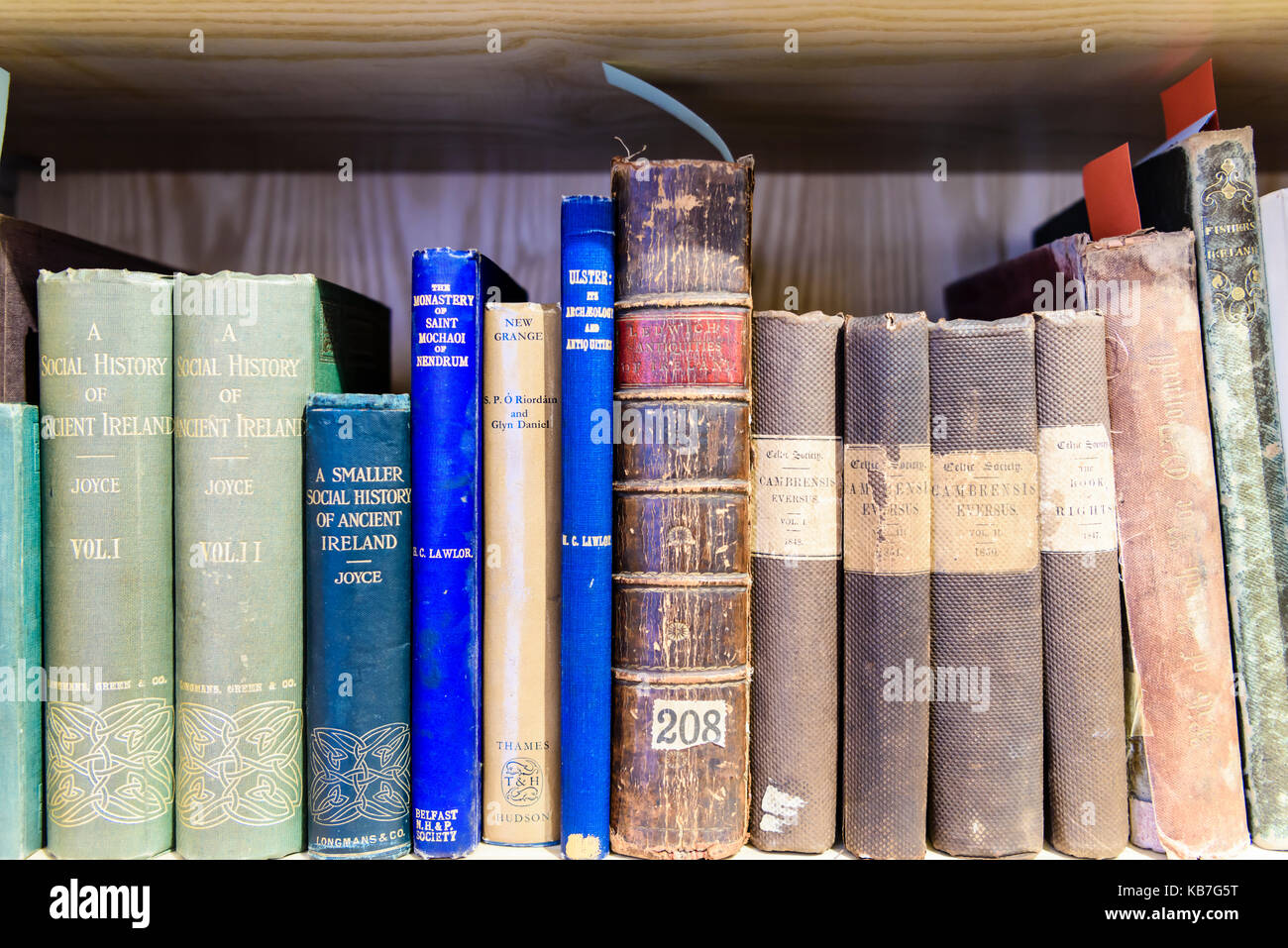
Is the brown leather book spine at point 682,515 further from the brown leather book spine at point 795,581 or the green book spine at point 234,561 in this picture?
the green book spine at point 234,561

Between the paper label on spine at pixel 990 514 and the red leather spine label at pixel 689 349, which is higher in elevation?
the red leather spine label at pixel 689 349

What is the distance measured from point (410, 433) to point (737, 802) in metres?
0.34

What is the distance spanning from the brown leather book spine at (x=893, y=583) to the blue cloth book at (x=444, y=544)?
27 centimetres

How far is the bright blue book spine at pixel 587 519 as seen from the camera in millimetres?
568

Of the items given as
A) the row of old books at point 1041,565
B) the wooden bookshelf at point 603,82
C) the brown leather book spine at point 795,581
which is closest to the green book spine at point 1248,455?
the row of old books at point 1041,565

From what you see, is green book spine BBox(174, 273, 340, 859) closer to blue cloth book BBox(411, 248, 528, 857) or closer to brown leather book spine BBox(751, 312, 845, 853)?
blue cloth book BBox(411, 248, 528, 857)

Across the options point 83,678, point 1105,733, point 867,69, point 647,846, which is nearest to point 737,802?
point 647,846

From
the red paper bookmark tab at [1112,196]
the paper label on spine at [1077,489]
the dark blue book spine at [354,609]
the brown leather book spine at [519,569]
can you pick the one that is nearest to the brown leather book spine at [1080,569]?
the paper label on spine at [1077,489]

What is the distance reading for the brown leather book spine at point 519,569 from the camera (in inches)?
23.1

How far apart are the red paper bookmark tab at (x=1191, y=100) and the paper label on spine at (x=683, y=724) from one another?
58cm

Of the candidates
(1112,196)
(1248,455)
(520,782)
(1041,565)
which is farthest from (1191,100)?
(520,782)

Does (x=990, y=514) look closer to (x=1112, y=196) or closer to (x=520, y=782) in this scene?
(x=1112, y=196)

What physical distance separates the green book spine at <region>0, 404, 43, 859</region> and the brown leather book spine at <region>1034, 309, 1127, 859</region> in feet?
2.30

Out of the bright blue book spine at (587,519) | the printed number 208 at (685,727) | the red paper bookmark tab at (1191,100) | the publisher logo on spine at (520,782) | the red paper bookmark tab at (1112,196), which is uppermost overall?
the red paper bookmark tab at (1191,100)
